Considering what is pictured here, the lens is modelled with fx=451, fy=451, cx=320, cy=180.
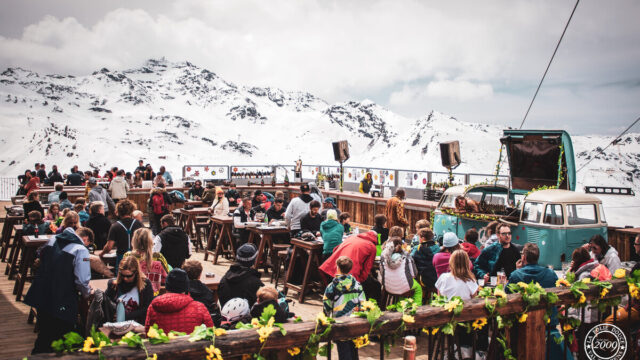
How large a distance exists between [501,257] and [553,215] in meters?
3.29

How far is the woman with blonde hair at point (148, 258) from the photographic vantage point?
509 centimetres

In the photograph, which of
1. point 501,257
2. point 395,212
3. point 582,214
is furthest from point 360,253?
point 582,214

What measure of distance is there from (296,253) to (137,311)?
3884mm

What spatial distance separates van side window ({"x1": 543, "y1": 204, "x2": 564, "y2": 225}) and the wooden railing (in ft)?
14.5

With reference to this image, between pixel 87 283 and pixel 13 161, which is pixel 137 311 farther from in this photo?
pixel 13 161

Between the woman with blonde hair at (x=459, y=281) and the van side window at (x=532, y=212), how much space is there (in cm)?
469

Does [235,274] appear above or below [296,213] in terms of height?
below

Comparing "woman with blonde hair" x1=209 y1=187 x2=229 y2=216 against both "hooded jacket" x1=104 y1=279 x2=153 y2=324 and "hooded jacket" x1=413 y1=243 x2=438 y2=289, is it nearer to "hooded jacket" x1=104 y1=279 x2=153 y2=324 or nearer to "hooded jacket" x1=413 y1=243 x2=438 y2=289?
"hooded jacket" x1=413 y1=243 x2=438 y2=289

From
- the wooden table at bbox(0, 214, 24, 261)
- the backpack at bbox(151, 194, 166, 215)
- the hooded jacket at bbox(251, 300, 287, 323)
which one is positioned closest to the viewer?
the hooded jacket at bbox(251, 300, 287, 323)

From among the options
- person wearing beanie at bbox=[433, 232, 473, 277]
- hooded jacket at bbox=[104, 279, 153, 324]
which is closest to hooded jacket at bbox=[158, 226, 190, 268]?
hooded jacket at bbox=[104, 279, 153, 324]

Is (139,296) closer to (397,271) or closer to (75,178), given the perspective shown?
(397,271)

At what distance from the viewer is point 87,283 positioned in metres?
4.90

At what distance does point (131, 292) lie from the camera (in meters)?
4.48

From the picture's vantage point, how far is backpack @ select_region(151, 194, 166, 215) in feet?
37.3
